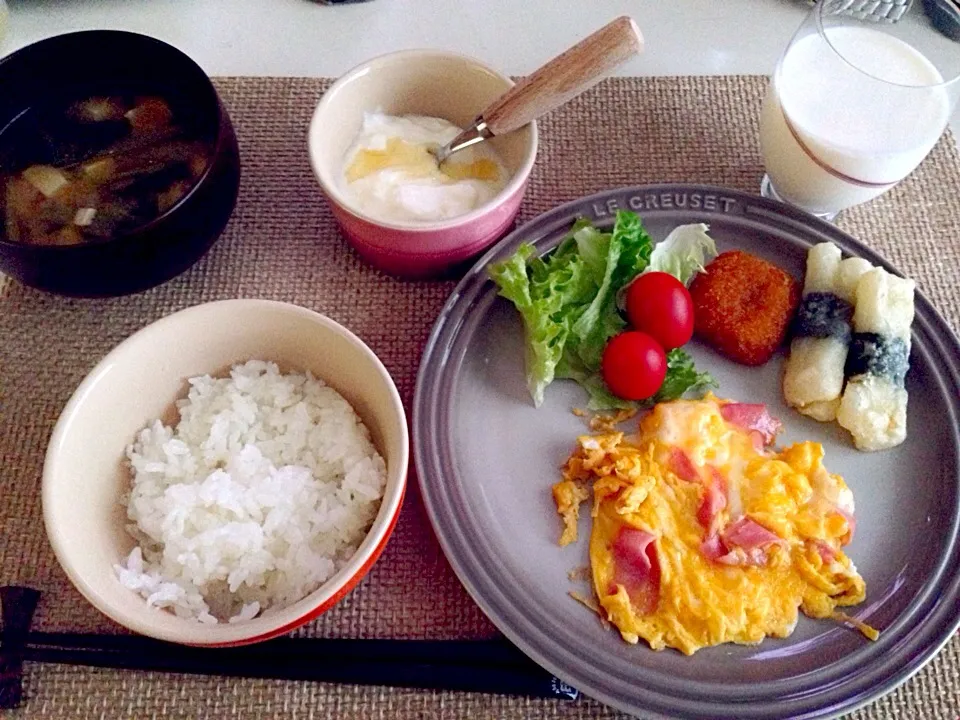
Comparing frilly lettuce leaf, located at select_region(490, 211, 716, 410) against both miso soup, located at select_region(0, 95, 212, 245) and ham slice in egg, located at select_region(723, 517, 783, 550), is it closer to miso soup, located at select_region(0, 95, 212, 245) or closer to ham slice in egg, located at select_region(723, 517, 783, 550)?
ham slice in egg, located at select_region(723, 517, 783, 550)

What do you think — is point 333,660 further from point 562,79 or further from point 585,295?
point 562,79

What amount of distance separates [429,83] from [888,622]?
1346 mm

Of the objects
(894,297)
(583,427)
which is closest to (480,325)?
(583,427)

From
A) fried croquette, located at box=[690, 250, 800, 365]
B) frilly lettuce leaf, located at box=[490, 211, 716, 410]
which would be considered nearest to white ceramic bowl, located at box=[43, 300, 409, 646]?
frilly lettuce leaf, located at box=[490, 211, 716, 410]

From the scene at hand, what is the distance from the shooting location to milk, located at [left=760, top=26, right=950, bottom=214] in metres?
1.56

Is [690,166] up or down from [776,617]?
up

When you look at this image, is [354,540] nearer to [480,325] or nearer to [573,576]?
[573,576]

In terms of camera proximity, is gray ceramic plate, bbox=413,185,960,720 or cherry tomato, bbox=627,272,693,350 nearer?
gray ceramic plate, bbox=413,185,960,720

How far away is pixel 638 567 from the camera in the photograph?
1370 millimetres

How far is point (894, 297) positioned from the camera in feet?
5.10

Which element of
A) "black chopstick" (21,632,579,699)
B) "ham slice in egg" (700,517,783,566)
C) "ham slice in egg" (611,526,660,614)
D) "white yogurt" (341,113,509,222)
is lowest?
"black chopstick" (21,632,579,699)

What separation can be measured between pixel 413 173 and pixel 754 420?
2.73 ft

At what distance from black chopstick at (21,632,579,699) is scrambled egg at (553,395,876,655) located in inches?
7.2

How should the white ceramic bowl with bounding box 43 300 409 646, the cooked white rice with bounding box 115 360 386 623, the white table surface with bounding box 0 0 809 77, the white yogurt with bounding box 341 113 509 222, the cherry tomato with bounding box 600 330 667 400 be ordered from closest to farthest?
the white ceramic bowl with bounding box 43 300 409 646, the cooked white rice with bounding box 115 360 386 623, the cherry tomato with bounding box 600 330 667 400, the white yogurt with bounding box 341 113 509 222, the white table surface with bounding box 0 0 809 77
